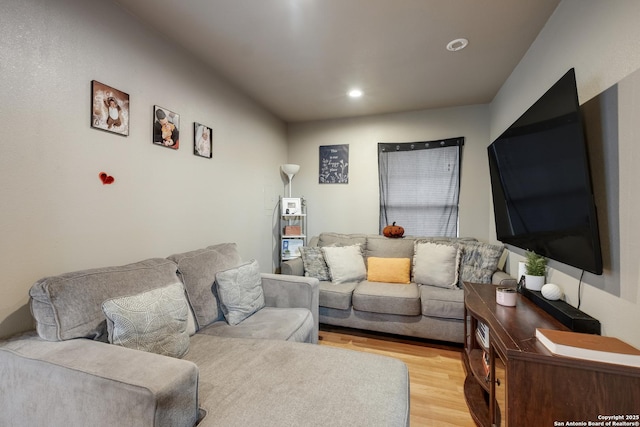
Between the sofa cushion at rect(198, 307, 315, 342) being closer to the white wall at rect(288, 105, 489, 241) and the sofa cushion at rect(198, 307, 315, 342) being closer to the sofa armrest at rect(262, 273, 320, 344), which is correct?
the sofa armrest at rect(262, 273, 320, 344)

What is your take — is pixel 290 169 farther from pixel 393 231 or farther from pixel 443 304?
pixel 443 304

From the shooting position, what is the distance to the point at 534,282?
174 cm

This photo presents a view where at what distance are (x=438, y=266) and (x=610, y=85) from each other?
185 cm

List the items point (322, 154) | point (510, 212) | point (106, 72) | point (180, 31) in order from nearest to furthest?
point (106, 72) → point (180, 31) → point (510, 212) → point (322, 154)

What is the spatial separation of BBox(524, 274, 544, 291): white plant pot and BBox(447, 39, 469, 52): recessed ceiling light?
67.4 inches

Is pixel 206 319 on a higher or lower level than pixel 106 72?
lower

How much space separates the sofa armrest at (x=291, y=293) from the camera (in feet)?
7.02

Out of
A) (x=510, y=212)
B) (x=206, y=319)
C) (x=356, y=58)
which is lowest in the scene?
(x=206, y=319)

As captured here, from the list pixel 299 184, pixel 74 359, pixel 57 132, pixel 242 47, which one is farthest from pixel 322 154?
pixel 74 359

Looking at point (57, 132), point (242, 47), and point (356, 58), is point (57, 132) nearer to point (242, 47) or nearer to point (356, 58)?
point (242, 47)

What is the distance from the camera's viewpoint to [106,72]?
1.60 m

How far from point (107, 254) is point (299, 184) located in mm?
2602

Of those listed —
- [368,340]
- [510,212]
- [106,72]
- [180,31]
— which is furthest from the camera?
[368,340]

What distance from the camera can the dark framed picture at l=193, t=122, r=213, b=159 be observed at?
7.40ft
